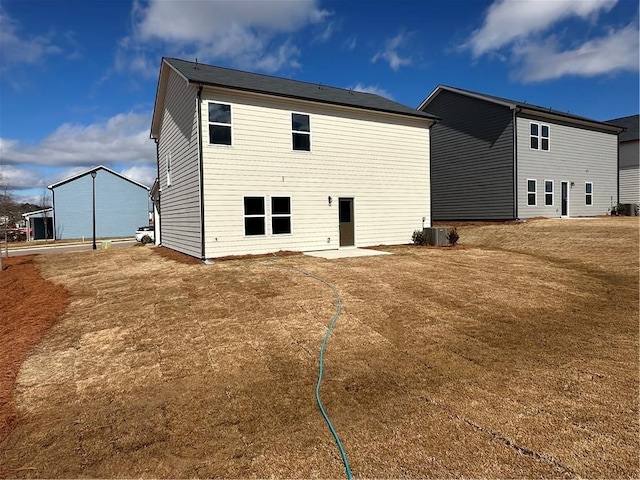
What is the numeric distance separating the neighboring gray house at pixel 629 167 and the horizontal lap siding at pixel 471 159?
13.5 meters

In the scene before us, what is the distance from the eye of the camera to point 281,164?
1372 centimetres

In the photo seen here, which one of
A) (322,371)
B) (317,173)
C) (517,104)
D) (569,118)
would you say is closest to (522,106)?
(517,104)

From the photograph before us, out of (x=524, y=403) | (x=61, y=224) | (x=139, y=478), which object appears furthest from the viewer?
(x=61, y=224)

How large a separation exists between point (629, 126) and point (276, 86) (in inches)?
1200

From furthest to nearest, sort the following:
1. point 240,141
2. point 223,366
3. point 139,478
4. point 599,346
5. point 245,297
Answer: point 240,141 < point 245,297 < point 599,346 < point 223,366 < point 139,478

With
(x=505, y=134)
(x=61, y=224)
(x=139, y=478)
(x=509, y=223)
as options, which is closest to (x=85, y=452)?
(x=139, y=478)

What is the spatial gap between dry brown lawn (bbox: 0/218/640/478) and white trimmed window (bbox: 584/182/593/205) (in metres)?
18.4

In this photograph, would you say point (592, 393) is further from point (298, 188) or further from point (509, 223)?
point (509, 223)

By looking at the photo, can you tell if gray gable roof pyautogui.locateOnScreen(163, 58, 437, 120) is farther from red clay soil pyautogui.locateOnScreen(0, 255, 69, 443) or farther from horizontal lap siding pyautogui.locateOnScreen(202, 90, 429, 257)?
red clay soil pyautogui.locateOnScreen(0, 255, 69, 443)

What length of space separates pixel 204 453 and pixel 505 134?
2220cm

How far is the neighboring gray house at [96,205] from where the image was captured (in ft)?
143

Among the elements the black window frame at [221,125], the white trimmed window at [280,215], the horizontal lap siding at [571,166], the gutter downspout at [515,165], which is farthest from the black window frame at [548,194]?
the black window frame at [221,125]

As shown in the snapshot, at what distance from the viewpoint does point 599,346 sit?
561 cm

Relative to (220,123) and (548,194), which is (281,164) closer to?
(220,123)
